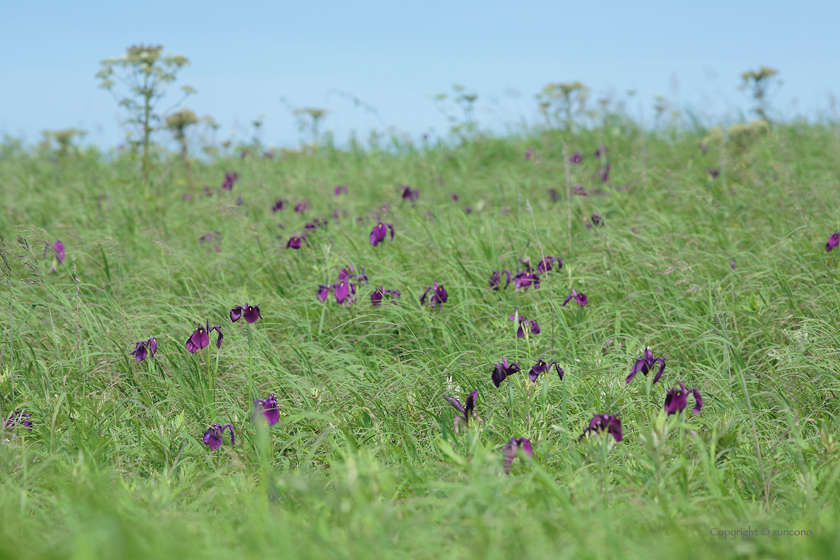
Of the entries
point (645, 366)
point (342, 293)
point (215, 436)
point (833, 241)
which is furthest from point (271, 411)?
point (833, 241)

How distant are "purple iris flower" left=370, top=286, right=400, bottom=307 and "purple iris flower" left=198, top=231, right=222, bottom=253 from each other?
1.67m

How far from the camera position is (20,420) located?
8.68 ft

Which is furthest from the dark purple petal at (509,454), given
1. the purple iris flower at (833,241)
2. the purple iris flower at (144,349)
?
the purple iris flower at (833,241)

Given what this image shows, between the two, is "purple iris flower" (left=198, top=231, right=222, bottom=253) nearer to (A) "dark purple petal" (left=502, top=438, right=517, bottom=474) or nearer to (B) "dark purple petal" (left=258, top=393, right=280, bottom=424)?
(B) "dark purple petal" (left=258, top=393, right=280, bottom=424)

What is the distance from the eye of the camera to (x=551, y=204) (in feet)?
18.6

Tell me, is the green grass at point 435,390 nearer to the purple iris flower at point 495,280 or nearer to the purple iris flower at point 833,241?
the purple iris flower at point 495,280

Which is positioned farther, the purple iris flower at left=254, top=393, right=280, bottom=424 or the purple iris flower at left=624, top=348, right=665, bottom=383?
the purple iris flower at left=254, top=393, right=280, bottom=424

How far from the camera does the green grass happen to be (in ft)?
5.44

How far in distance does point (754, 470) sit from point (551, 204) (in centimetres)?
366

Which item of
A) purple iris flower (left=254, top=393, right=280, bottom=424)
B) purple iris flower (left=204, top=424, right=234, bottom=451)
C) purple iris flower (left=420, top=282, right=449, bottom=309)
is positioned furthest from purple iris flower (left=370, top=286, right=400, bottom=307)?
purple iris flower (left=204, top=424, right=234, bottom=451)

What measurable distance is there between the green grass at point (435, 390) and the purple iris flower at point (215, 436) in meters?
0.03

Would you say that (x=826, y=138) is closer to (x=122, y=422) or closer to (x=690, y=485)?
(x=690, y=485)

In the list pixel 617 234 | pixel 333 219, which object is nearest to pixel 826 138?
pixel 617 234

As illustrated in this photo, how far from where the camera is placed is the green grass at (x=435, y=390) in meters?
1.66
